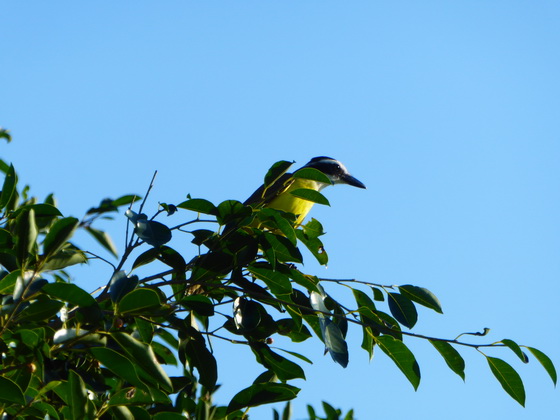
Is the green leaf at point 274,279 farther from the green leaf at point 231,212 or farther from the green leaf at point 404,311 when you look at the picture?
the green leaf at point 404,311

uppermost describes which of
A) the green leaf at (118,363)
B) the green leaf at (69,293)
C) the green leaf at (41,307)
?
the green leaf at (69,293)

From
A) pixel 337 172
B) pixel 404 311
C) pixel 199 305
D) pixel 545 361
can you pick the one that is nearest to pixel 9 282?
pixel 199 305

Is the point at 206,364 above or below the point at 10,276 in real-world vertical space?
below

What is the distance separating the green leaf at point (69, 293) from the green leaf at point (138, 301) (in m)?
0.08

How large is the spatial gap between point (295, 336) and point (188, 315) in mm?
428

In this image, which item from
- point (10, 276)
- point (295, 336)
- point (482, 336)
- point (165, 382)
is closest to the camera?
point (165, 382)

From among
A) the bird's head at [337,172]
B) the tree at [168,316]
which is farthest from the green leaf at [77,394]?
the bird's head at [337,172]

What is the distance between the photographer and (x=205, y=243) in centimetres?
258

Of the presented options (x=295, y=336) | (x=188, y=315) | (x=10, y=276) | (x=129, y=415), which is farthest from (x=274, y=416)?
(x=10, y=276)

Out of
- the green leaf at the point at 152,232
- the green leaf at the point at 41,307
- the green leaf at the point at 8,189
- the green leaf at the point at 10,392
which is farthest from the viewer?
the green leaf at the point at 8,189

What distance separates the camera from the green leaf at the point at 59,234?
214 centimetres

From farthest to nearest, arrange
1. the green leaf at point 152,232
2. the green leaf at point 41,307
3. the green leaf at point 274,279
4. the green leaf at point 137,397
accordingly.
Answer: the green leaf at point 274,279 < the green leaf at point 152,232 < the green leaf at point 137,397 < the green leaf at point 41,307

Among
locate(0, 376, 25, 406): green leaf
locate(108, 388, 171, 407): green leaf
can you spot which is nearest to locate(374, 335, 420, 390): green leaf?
locate(108, 388, 171, 407): green leaf

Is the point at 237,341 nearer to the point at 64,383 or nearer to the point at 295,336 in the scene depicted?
the point at 295,336
